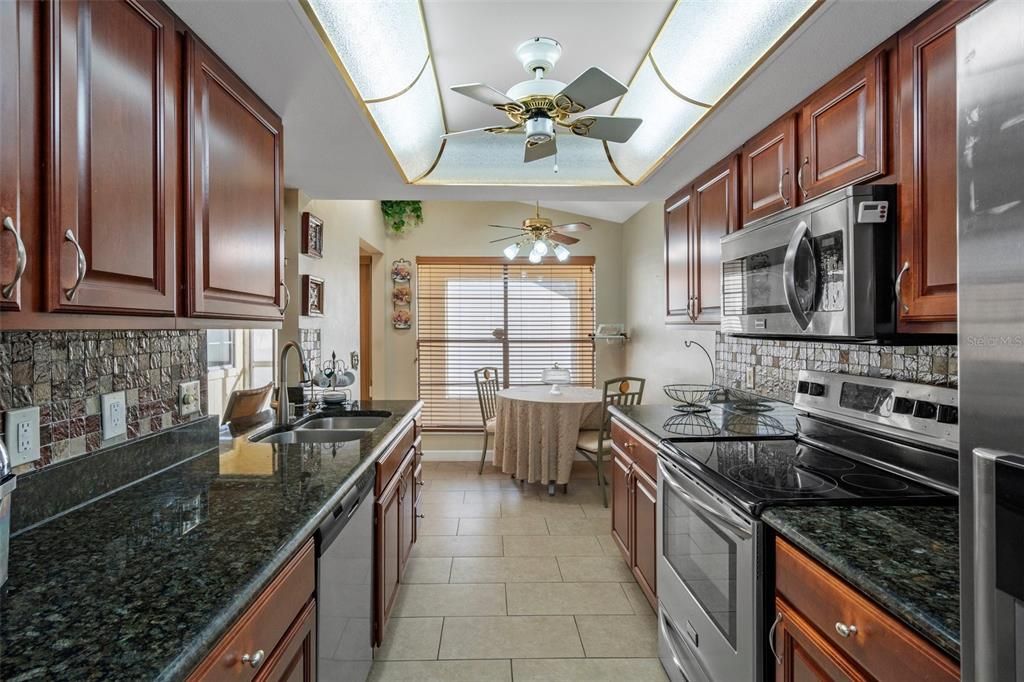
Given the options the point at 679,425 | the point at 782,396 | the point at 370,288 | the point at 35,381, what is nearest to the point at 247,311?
the point at 35,381

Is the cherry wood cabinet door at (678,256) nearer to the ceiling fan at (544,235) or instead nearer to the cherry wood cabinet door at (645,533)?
the ceiling fan at (544,235)

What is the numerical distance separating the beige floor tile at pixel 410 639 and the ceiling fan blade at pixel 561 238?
302 centimetres

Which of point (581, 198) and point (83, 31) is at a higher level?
point (581, 198)

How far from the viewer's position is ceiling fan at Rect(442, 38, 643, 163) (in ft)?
6.03

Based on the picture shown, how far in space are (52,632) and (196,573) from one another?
0.68 feet

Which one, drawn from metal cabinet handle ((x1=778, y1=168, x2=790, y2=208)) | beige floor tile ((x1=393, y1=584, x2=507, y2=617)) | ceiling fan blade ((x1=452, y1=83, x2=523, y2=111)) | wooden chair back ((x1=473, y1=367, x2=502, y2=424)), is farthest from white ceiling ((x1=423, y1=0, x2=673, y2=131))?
wooden chair back ((x1=473, y1=367, x2=502, y2=424))

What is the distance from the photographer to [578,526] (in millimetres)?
3600

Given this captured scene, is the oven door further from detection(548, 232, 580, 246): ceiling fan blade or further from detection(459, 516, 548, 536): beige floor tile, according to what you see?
detection(548, 232, 580, 246): ceiling fan blade

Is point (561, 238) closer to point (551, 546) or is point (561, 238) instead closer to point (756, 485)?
point (551, 546)

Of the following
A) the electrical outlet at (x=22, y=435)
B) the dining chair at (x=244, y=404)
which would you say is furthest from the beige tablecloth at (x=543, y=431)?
the electrical outlet at (x=22, y=435)

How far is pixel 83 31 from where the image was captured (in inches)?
39.0

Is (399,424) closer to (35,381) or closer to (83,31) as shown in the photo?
(35,381)

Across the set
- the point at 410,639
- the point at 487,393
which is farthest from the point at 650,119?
the point at 487,393

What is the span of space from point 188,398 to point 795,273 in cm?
212
